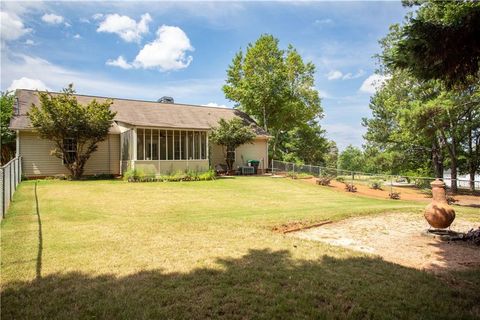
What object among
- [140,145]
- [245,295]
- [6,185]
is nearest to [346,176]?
[140,145]

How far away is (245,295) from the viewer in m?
3.90

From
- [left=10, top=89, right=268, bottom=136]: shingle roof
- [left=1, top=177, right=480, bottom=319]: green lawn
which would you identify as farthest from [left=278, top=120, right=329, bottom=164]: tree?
[left=1, top=177, right=480, bottom=319]: green lawn

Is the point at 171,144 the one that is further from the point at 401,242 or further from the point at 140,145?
the point at 401,242

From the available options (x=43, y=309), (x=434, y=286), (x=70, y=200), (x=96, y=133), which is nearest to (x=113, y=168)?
(x=96, y=133)

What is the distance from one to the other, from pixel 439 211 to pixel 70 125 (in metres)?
17.1

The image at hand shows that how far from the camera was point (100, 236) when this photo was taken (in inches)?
263

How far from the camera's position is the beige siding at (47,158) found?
17.9 m

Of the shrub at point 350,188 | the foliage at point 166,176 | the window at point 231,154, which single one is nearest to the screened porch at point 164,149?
the foliage at point 166,176

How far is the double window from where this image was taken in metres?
19.2

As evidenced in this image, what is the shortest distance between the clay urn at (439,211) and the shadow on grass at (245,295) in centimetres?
343

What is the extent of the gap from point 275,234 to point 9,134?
26255 mm

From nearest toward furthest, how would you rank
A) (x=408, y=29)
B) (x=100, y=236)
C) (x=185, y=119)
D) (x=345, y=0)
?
(x=408, y=29)
(x=100, y=236)
(x=345, y=0)
(x=185, y=119)

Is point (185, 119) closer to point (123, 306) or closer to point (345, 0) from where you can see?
point (345, 0)

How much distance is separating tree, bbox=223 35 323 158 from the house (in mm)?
6500
